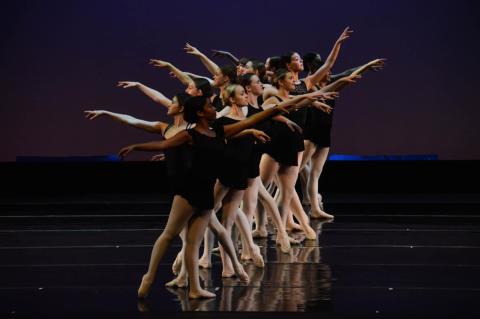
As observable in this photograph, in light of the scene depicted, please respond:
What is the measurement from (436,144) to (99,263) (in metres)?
6.81

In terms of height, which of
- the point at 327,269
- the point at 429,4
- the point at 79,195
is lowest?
the point at 79,195

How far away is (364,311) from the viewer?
624 centimetres

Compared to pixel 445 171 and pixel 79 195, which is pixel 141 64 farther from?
pixel 445 171

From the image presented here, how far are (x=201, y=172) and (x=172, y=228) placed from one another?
38cm

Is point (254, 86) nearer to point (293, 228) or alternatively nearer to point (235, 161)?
point (235, 161)

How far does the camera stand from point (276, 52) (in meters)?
13.9

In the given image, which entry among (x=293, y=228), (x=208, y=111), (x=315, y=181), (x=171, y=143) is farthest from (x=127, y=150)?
(x=315, y=181)

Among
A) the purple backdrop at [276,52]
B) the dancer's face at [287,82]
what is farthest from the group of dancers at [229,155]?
the purple backdrop at [276,52]

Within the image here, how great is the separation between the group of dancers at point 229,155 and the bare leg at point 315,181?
20mm

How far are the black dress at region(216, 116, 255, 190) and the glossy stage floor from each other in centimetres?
66

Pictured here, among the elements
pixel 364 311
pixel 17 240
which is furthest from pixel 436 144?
pixel 364 311

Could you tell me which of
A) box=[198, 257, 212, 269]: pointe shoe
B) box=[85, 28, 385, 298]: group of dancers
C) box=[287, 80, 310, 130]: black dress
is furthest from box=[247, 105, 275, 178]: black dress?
box=[287, 80, 310, 130]: black dress

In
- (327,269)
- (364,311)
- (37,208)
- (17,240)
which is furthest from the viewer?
(37,208)

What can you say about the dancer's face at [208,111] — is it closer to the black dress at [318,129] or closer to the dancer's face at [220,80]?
the dancer's face at [220,80]
